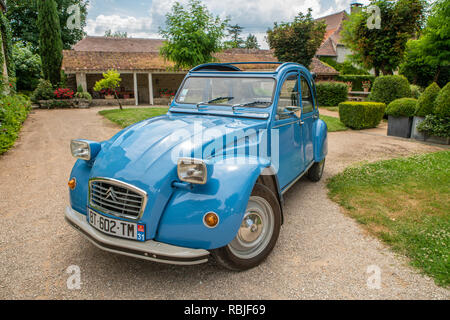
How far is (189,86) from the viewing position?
4449mm

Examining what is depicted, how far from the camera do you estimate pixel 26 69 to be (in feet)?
82.1

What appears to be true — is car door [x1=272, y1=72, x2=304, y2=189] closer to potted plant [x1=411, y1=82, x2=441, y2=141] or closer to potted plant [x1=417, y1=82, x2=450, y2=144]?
potted plant [x1=417, y1=82, x2=450, y2=144]

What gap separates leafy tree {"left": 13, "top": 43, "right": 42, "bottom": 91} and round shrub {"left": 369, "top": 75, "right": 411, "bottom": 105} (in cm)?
2590

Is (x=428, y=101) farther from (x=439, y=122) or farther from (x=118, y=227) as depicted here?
(x=118, y=227)

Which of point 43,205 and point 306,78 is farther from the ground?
point 306,78

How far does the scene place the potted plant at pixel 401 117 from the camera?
1077 cm

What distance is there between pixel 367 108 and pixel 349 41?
11.8 metres

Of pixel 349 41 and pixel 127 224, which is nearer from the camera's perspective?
pixel 127 224

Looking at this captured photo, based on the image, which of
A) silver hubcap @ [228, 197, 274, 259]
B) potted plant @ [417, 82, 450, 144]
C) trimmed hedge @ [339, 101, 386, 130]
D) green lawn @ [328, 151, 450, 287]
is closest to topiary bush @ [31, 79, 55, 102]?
trimmed hedge @ [339, 101, 386, 130]

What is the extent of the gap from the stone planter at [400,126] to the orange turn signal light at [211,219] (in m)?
10.8

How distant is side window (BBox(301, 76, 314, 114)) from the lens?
484 cm

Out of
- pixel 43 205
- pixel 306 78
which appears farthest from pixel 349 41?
pixel 43 205
